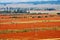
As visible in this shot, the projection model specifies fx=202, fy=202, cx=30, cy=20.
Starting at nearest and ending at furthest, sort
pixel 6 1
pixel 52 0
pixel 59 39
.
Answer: pixel 59 39 < pixel 6 1 < pixel 52 0

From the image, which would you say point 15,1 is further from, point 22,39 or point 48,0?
point 22,39

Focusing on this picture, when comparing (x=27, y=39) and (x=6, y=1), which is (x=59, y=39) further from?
(x=6, y=1)

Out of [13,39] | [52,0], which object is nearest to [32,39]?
[13,39]

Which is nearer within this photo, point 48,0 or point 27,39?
point 27,39

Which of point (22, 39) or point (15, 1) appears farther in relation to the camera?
point (15, 1)

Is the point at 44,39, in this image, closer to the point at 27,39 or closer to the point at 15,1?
the point at 27,39

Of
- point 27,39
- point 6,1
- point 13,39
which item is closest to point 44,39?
point 27,39

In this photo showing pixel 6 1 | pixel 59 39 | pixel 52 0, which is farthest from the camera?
pixel 52 0
